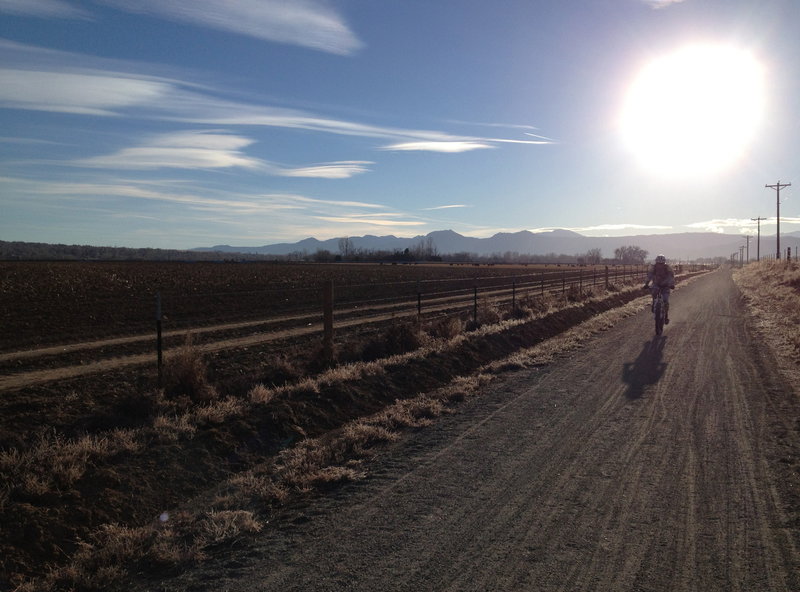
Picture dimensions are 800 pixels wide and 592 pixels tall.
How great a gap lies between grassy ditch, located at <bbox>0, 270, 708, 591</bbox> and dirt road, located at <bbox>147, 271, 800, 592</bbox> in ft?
1.53

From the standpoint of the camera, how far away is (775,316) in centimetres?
2041

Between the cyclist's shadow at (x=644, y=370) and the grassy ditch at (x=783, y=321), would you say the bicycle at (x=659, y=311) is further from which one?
the grassy ditch at (x=783, y=321)

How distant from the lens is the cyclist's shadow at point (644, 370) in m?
9.85

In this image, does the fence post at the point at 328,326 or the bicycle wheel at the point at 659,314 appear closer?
the fence post at the point at 328,326

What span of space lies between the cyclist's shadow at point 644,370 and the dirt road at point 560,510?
0.86m

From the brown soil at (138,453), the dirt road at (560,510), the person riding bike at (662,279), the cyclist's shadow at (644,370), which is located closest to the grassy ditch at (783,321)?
the cyclist's shadow at (644,370)

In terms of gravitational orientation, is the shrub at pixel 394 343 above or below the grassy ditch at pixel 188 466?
above

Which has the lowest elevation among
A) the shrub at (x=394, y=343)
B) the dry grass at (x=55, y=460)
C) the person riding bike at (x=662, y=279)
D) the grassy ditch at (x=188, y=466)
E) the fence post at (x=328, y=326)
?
the grassy ditch at (x=188, y=466)

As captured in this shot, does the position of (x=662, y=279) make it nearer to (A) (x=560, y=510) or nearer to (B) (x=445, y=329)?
(B) (x=445, y=329)

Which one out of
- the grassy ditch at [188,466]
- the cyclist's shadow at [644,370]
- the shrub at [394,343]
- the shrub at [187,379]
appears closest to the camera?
the grassy ditch at [188,466]

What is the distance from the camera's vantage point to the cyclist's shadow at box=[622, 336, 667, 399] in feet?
32.3

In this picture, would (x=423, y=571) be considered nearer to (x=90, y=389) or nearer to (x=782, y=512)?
(x=782, y=512)

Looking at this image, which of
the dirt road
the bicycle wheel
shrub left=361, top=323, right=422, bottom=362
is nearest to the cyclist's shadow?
the dirt road

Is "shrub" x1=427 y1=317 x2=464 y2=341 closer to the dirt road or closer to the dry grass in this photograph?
the dirt road
